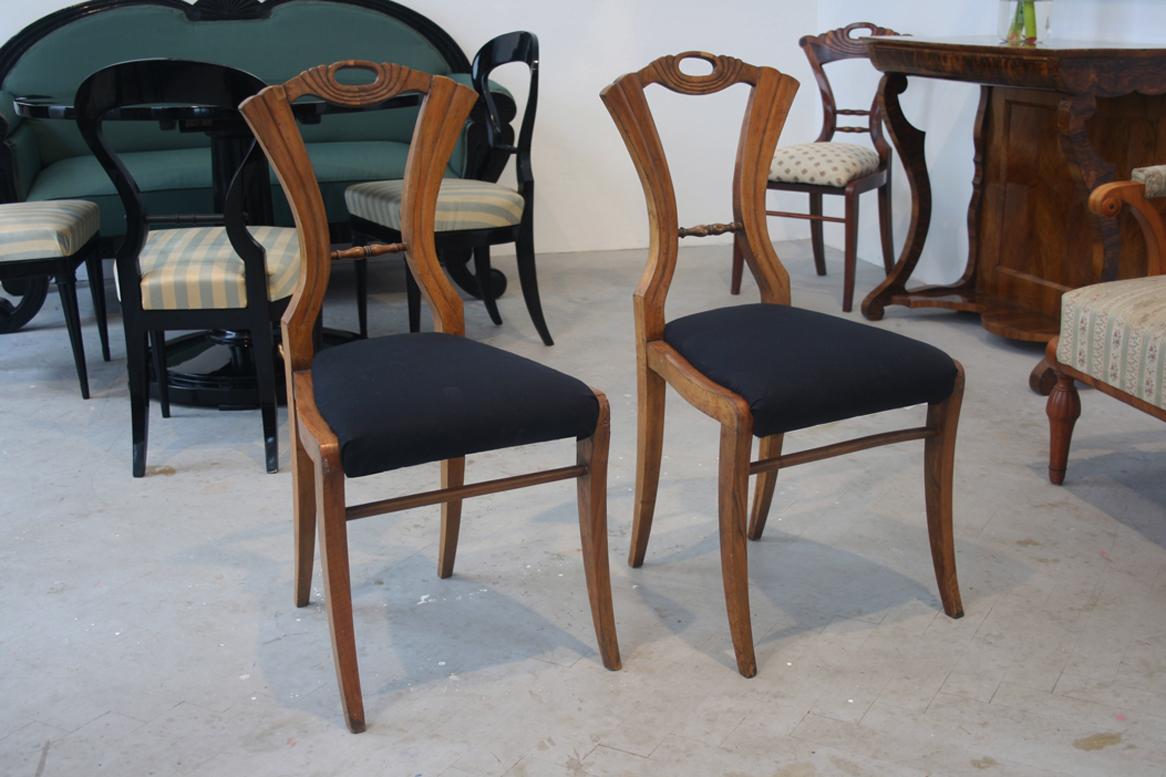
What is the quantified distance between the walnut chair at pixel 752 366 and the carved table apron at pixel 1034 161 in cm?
131

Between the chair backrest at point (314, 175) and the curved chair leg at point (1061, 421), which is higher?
the chair backrest at point (314, 175)

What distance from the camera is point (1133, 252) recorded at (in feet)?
11.5

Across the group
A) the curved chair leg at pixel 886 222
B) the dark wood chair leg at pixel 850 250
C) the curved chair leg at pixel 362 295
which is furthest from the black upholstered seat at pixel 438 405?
the curved chair leg at pixel 886 222

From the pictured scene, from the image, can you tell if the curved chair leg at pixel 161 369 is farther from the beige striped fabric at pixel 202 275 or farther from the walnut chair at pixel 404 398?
the walnut chair at pixel 404 398

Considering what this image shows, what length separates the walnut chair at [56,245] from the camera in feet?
9.99

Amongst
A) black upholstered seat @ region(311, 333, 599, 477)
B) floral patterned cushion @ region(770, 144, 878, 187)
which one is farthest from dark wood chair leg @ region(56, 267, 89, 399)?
floral patterned cushion @ region(770, 144, 878, 187)

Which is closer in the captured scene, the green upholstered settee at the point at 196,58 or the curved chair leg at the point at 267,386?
the curved chair leg at the point at 267,386

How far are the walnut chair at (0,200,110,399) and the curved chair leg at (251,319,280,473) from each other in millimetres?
682

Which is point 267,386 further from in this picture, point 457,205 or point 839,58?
point 839,58

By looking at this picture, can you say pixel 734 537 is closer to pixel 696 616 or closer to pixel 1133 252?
pixel 696 616

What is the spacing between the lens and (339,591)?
1.78 metres

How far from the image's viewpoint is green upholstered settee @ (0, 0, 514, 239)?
395cm

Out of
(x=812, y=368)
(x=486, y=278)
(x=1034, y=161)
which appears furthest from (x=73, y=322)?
(x=1034, y=161)

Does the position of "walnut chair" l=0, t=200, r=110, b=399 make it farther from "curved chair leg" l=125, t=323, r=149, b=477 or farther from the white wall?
the white wall
